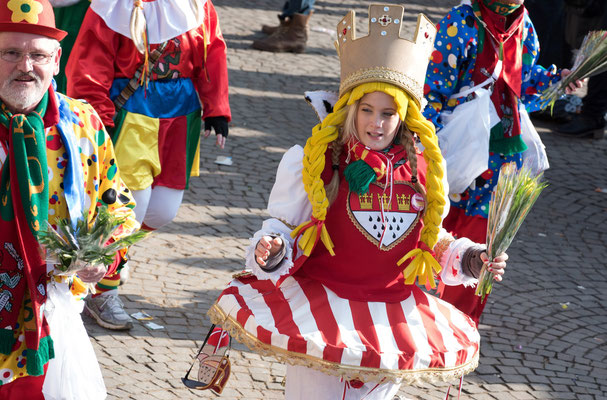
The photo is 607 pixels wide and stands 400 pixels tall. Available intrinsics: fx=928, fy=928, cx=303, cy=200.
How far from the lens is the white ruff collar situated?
4844 mm

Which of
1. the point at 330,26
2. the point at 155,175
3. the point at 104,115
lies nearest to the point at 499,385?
the point at 155,175

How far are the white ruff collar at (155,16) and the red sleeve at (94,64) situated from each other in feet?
0.25

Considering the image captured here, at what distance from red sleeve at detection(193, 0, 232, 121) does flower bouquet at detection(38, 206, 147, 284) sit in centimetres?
224

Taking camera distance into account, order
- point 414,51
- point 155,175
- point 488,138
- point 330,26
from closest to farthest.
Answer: point 414,51, point 488,138, point 155,175, point 330,26

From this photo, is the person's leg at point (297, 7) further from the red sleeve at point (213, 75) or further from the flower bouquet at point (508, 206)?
the flower bouquet at point (508, 206)

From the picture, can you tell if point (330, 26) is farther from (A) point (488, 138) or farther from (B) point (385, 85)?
(B) point (385, 85)

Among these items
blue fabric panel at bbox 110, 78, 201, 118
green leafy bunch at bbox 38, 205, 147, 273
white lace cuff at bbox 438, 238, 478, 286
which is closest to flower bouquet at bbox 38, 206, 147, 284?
green leafy bunch at bbox 38, 205, 147, 273

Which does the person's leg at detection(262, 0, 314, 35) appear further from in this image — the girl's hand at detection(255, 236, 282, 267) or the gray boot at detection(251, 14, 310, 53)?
the girl's hand at detection(255, 236, 282, 267)

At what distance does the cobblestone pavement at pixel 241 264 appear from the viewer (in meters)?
5.09

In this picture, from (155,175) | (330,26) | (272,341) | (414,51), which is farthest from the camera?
(330,26)

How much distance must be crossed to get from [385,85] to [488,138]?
1.39m

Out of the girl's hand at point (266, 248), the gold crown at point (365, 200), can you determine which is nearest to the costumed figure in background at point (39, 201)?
the girl's hand at point (266, 248)

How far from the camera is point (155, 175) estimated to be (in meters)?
5.24

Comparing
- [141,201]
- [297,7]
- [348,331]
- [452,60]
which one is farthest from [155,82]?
[297,7]
